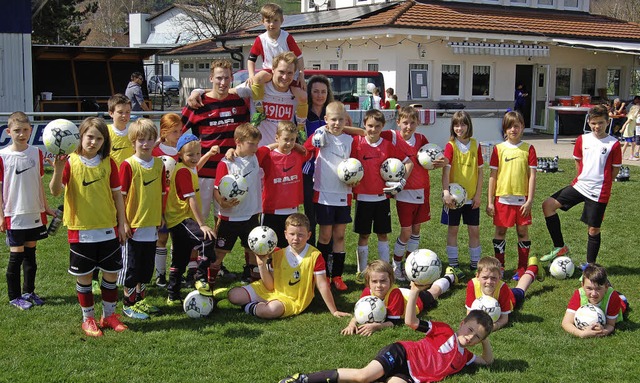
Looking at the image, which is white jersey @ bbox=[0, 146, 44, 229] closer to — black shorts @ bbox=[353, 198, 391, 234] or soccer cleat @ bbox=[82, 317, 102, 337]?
soccer cleat @ bbox=[82, 317, 102, 337]

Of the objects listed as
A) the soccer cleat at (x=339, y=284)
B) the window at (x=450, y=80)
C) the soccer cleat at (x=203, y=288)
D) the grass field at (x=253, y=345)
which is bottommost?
the grass field at (x=253, y=345)

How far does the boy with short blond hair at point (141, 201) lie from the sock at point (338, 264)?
1.89m

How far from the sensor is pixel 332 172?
709 cm

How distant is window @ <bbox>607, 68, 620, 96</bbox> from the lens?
30234mm

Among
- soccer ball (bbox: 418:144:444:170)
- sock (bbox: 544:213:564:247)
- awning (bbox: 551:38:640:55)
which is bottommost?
sock (bbox: 544:213:564:247)

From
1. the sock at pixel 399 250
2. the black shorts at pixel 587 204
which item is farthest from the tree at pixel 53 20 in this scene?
the black shorts at pixel 587 204

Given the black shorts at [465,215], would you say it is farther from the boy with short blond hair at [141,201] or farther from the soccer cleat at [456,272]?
the boy with short blond hair at [141,201]

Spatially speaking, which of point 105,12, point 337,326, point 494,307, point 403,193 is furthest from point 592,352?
point 105,12

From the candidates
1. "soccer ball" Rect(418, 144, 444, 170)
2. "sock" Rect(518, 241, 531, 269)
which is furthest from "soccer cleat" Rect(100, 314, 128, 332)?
"sock" Rect(518, 241, 531, 269)

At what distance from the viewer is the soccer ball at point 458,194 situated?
743cm

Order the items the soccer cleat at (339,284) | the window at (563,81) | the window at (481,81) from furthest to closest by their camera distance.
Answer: the window at (563,81)
the window at (481,81)
the soccer cleat at (339,284)

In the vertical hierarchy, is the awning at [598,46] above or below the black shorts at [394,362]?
above

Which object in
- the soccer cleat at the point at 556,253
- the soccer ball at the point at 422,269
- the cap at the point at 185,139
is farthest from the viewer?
the soccer cleat at the point at 556,253

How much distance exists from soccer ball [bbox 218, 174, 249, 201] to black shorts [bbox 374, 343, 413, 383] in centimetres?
236
